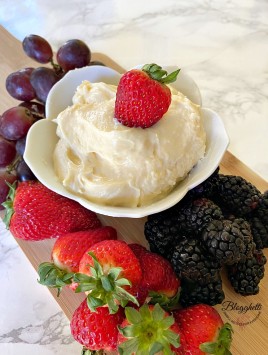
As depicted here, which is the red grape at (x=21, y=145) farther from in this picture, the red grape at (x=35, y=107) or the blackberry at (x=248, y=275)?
the blackberry at (x=248, y=275)

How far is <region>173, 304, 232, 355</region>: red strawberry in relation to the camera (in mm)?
706

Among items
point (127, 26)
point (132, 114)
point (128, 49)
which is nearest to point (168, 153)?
point (132, 114)

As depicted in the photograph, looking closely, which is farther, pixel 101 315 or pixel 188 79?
pixel 188 79

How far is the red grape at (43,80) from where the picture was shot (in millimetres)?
1063

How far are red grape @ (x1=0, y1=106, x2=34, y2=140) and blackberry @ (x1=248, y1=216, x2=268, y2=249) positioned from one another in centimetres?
55

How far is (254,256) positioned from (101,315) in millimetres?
326

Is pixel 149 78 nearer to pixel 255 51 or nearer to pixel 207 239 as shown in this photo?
pixel 207 239

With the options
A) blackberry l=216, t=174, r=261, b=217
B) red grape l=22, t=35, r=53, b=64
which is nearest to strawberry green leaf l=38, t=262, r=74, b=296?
blackberry l=216, t=174, r=261, b=217

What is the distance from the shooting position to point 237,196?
0.88 meters

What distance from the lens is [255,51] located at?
5.01ft

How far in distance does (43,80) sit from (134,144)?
0.35m

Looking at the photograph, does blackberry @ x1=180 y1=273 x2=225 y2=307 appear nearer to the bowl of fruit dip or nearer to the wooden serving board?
the wooden serving board

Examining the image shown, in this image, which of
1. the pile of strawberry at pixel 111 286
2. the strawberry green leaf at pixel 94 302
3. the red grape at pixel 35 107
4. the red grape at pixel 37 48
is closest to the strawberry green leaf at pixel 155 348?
the pile of strawberry at pixel 111 286

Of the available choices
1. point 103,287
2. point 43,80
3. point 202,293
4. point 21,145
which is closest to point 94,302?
point 103,287
